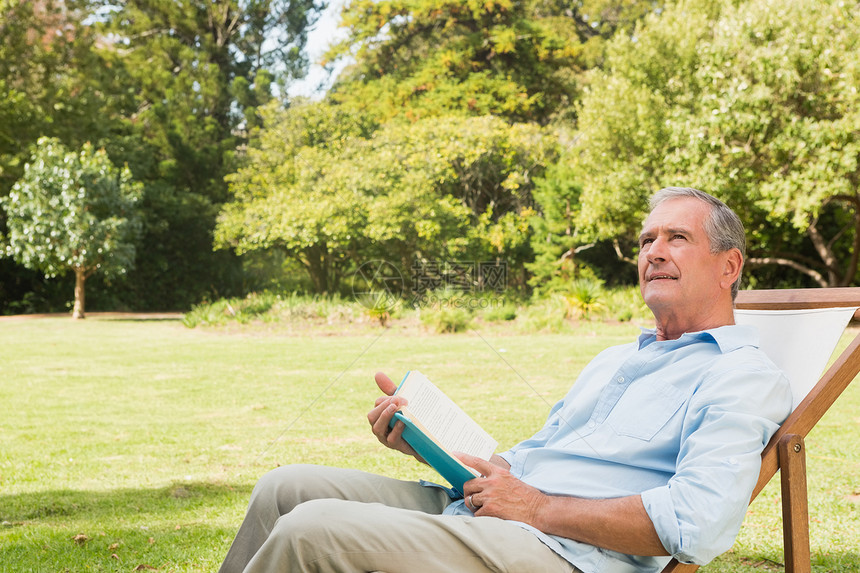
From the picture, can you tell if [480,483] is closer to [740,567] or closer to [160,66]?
[740,567]

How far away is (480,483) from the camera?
1610 millimetres

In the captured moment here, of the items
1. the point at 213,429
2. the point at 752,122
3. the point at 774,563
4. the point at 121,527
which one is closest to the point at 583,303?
the point at 752,122

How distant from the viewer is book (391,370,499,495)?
1645 millimetres

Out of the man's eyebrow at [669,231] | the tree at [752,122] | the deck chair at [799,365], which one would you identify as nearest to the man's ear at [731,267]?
the man's eyebrow at [669,231]

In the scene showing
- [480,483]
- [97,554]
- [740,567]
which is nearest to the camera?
[480,483]

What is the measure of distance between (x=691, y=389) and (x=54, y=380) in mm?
7751

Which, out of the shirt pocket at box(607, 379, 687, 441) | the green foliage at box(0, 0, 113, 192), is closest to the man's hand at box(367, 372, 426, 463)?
the shirt pocket at box(607, 379, 687, 441)

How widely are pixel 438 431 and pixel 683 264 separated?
2.34 feet

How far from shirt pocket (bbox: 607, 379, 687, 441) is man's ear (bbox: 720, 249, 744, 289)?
0.33m

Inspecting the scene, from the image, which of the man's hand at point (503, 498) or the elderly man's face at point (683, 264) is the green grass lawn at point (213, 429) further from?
the man's hand at point (503, 498)

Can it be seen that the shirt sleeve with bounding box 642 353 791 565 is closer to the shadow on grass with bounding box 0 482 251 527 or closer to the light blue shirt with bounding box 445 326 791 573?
the light blue shirt with bounding box 445 326 791 573

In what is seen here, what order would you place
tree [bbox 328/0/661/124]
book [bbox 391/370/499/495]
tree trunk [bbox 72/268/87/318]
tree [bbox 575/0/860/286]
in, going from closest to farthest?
book [bbox 391/370/499/495]
tree [bbox 575/0/860/286]
tree trunk [bbox 72/268/87/318]
tree [bbox 328/0/661/124]

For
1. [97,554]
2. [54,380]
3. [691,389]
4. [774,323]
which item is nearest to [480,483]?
[691,389]

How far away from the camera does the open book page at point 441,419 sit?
1783 mm
